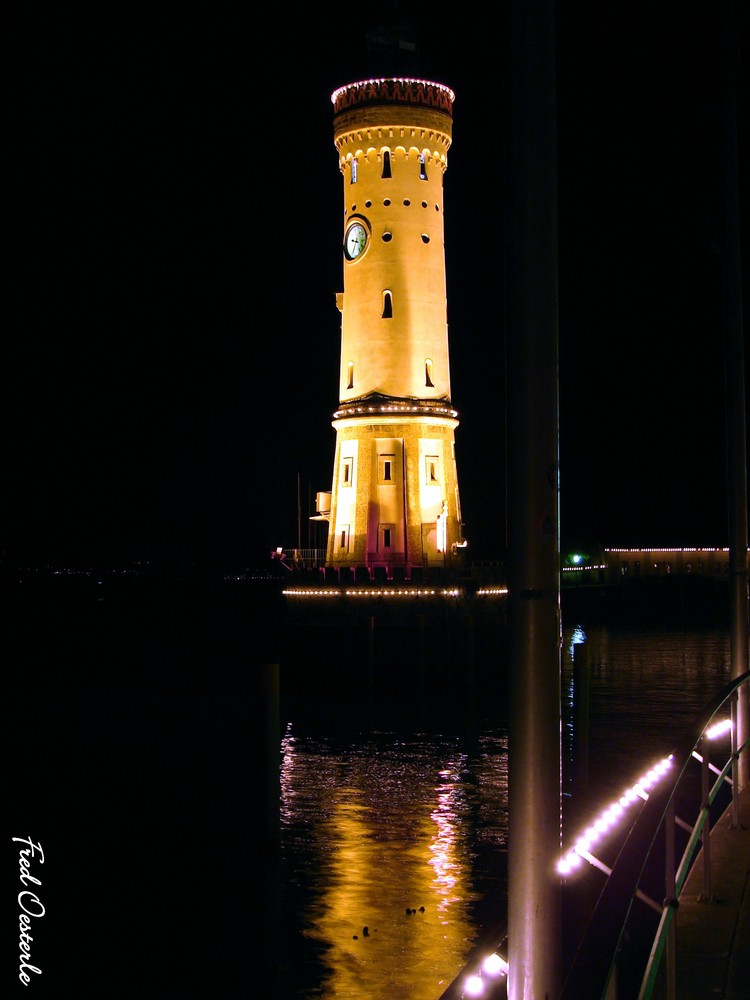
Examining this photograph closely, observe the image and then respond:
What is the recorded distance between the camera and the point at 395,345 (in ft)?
185

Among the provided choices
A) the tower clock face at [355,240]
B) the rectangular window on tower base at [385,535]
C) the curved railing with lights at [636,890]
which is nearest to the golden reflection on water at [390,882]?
the curved railing with lights at [636,890]

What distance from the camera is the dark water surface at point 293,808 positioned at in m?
16.5

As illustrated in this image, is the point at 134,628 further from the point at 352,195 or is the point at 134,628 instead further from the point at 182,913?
the point at 182,913

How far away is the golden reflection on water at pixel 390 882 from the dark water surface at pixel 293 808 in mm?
48

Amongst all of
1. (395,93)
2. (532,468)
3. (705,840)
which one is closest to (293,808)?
(705,840)

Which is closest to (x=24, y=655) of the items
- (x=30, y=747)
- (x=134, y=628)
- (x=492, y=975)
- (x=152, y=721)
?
(x=134, y=628)

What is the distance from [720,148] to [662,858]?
25.5ft

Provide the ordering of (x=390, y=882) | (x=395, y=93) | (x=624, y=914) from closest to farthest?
(x=624, y=914)
(x=390, y=882)
(x=395, y=93)

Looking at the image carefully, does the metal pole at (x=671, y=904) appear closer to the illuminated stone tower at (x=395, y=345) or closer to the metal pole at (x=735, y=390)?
the metal pole at (x=735, y=390)

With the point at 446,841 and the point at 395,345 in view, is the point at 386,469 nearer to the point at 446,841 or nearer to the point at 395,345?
the point at 395,345

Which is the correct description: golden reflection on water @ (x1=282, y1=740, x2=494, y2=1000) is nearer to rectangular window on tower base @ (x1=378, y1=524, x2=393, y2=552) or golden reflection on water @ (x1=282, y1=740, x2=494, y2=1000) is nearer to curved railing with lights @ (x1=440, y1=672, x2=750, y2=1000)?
curved railing with lights @ (x1=440, y1=672, x2=750, y2=1000)

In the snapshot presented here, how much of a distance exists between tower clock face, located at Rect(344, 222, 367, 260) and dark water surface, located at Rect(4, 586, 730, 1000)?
17.1 metres

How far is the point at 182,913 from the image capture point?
18.7m

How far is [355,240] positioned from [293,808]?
36529 mm
